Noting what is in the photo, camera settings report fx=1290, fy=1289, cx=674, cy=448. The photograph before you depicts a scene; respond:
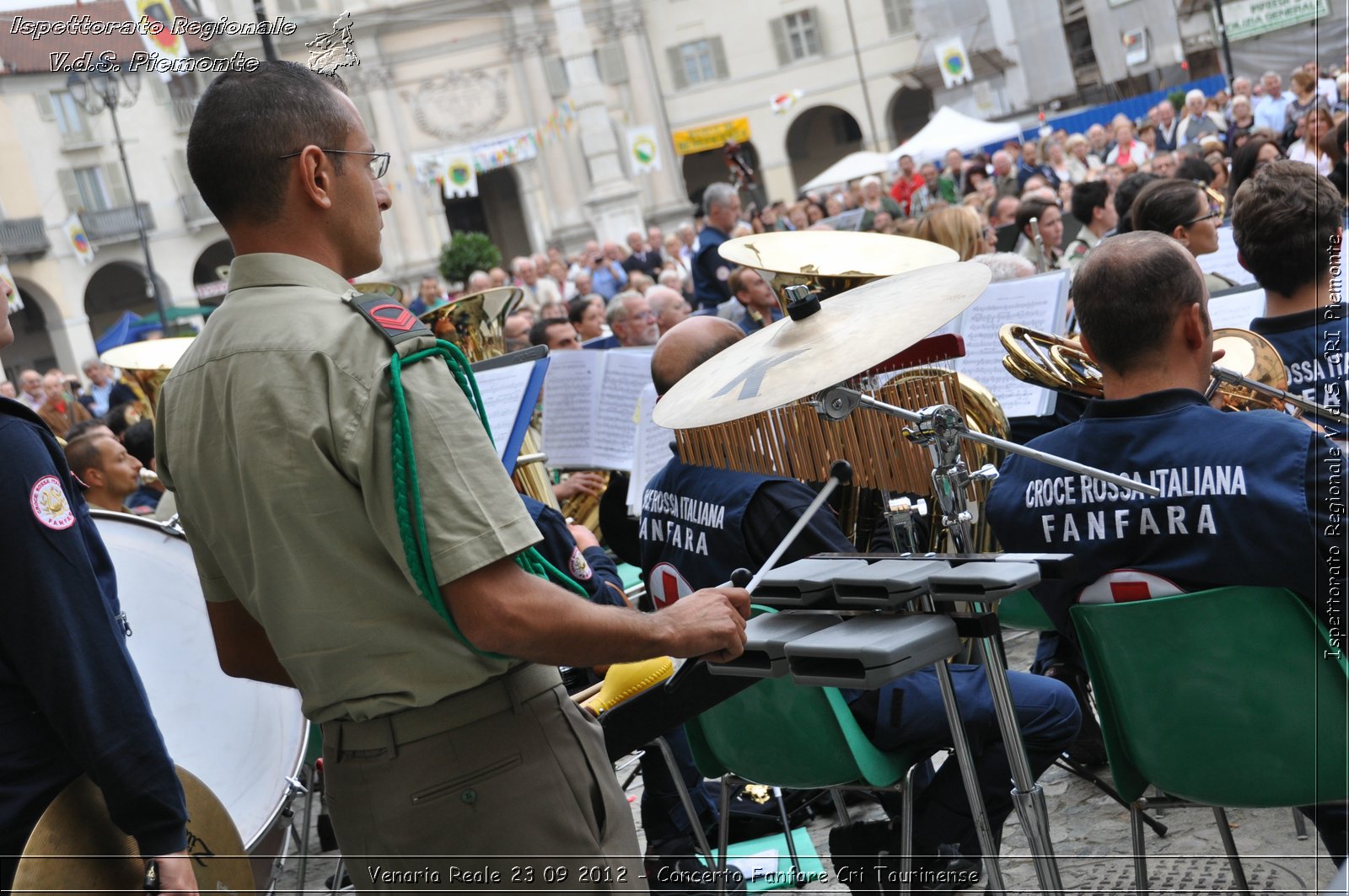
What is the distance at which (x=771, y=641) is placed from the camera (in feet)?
6.49

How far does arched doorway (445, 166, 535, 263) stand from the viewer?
145 feet

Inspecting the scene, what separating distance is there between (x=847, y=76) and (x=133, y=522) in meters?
40.4

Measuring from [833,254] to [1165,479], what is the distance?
5.79 feet

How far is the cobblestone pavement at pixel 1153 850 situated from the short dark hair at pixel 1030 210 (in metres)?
4.38

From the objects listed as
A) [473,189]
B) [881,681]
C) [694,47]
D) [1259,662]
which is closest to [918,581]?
[881,681]

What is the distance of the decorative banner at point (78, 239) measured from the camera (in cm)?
2958

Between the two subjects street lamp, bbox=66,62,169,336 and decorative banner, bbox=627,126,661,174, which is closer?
street lamp, bbox=66,62,169,336

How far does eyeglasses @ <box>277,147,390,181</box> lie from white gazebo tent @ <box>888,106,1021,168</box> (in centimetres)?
2137

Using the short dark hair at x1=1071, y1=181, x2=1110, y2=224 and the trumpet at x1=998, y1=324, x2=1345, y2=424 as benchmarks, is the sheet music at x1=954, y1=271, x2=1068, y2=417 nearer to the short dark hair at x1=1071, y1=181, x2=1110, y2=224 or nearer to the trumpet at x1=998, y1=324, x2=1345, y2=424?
the trumpet at x1=998, y1=324, x2=1345, y2=424

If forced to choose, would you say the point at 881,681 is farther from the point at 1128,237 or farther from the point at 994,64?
the point at 994,64

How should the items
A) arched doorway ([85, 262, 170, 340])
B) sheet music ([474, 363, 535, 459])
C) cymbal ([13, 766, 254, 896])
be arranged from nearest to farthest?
cymbal ([13, 766, 254, 896]), sheet music ([474, 363, 535, 459]), arched doorway ([85, 262, 170, 340])

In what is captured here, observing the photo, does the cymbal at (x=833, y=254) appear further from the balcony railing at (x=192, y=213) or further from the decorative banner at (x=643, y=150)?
the balcony railing at (x=192, y=213)

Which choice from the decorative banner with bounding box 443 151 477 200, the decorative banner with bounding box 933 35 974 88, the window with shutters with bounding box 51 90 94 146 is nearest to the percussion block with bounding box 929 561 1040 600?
the decorative banner with bounding box 933 35 974 88

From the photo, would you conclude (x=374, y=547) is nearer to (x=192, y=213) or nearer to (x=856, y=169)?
(x=856, y=169)
